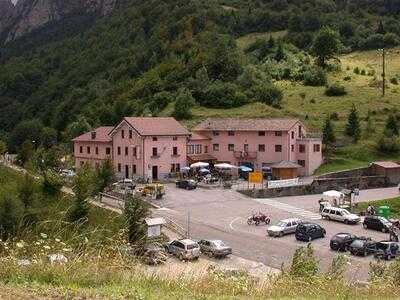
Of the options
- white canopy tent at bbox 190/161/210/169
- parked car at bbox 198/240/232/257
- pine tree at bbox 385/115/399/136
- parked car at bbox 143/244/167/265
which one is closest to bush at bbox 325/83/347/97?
pine tree at bbox 385/115/399/136

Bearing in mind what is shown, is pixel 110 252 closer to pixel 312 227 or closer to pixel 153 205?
pixel 312 227

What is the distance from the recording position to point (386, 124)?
58969 millimetres

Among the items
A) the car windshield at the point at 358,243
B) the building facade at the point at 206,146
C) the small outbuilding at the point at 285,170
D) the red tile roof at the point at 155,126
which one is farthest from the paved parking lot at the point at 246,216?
the red tile roof at the point at 155,126

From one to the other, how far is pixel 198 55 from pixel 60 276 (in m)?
77.4

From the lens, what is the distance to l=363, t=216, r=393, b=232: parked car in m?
32.9

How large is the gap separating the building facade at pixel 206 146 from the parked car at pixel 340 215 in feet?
43.5

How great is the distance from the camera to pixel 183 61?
86750 mm

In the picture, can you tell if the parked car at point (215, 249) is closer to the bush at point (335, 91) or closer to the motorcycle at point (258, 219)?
the motorcycle at point (258, 219)

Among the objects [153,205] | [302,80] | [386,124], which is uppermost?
[302,80]

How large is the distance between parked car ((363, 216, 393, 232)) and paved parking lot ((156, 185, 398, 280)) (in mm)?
392

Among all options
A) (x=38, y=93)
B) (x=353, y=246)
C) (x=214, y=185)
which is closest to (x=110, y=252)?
(x=353, y=246)

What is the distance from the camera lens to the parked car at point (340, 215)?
116 feet

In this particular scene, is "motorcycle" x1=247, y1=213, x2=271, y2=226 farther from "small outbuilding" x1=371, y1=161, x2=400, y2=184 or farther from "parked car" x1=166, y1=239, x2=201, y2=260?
"small outbuilding" x1=371, y1=161, x2=400, y2=184

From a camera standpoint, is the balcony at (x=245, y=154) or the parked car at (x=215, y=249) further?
Answer: the balcony at (x=245, y=154)
